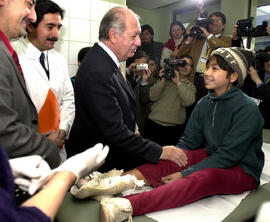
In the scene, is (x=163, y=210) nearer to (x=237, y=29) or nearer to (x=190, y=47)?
(x=237, y=29)

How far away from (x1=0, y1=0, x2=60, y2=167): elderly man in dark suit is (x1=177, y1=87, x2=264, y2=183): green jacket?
2.75ft

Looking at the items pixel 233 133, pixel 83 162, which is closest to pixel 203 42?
pixel 233 133

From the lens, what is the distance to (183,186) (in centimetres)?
112

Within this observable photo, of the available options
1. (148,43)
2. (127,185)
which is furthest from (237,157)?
(148,43)

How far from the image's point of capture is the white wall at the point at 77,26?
8.02 feet

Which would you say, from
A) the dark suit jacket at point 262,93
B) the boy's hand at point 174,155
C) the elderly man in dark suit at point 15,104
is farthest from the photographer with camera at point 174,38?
the elderly man in dark suit at point 15,104

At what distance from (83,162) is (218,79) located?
3.83 ft

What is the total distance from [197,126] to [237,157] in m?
0.38

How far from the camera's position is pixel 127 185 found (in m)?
1.10

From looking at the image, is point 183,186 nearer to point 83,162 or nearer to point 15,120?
point 83,162

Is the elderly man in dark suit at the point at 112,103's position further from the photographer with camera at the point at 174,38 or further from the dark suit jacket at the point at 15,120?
the photographer with camera at the point at 174,38

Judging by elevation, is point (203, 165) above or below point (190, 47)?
below

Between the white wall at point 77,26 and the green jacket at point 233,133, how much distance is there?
5.31 feet

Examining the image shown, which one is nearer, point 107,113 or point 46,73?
point 107,113
